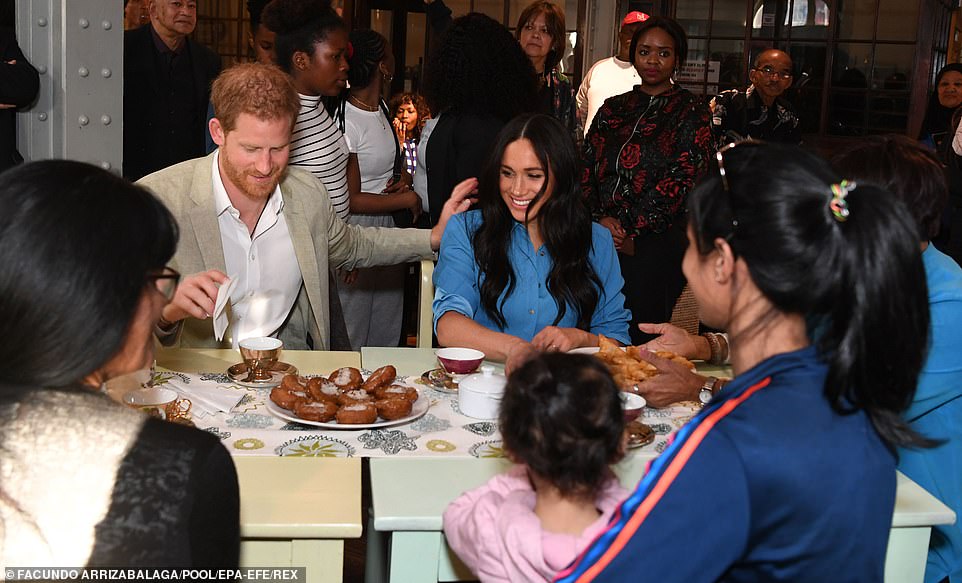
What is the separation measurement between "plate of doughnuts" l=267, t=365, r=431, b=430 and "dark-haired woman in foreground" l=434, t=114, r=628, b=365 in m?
0.58

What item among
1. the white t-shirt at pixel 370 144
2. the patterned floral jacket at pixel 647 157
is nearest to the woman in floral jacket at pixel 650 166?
the patterned floral jacket at pixel 647 157

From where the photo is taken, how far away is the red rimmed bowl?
2.17 meters

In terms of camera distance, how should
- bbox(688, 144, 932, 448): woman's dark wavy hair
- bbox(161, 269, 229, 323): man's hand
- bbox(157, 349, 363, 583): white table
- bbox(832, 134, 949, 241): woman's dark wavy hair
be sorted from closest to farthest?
1. bbox(688, 144, 932, 448): woman's dark wavy hair
2. bbox(157, 349, 363, 583): white table
3. bbox(832, 134, 949, 241): woman's dark wavy hair
4. bbox(161, 269, 229, 323): man's hand

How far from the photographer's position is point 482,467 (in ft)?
5.59

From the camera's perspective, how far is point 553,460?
128 centimetres

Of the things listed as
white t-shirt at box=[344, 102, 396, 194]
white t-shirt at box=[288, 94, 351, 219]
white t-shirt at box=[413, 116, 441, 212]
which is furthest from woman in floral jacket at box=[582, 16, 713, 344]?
white t-shirt at box=[288, 94, 351, 219]

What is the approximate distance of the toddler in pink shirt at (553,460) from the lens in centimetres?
128

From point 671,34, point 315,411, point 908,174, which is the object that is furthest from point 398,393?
point 671,34

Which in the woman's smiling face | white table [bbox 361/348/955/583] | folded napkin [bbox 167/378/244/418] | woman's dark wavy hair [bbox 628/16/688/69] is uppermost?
woman's dark wavy hair [bbox 628/16/688/69]

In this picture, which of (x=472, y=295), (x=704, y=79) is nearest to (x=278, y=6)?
(x=472, y=295)

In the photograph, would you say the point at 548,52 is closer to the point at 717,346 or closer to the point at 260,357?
the point at 717,346

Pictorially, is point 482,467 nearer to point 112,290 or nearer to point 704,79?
point 112,290

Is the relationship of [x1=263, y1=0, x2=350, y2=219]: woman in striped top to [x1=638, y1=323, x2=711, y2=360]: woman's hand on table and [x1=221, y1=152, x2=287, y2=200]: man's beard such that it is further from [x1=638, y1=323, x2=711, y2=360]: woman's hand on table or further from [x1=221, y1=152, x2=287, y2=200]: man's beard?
[x1=638, y1=323, x2=711, y2=360]: woman's hand on table

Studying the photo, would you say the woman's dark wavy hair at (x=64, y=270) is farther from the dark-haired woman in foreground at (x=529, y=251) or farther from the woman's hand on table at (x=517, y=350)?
the dark-haired woman in foreground at (x=529, y=251)
